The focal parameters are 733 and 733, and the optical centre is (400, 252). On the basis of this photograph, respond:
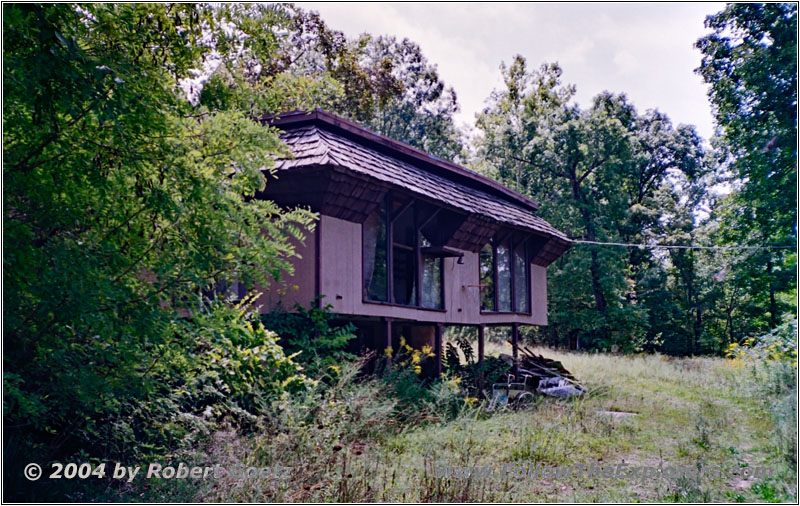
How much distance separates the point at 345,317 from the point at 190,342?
7.05 metres

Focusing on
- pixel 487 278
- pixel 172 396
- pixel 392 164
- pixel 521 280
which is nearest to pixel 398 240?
pixel 392 164

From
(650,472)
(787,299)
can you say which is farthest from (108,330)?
(787,299)

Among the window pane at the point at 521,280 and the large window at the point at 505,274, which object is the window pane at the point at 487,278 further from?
the window pane at the point at 521,280

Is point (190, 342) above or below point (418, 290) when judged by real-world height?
below

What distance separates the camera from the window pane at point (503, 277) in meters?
17.8

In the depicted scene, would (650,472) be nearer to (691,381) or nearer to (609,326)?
(691,381)

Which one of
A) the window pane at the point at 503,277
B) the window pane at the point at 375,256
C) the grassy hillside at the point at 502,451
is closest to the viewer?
the grassy hillside at the point at 502,451

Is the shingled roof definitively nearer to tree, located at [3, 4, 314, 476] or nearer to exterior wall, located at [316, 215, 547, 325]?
exterior wall, located at [316, 215, 547, 325]

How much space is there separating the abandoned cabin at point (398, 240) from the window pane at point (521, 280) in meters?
0.03

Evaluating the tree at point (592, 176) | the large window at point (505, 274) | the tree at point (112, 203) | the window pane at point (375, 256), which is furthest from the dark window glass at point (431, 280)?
the tree at point (592, 176)

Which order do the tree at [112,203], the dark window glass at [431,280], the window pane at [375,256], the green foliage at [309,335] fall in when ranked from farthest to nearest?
the dark window glass at [431,280] → the window pane at [375,256] → the green foliage at [309,335] → the tree at [112,203]

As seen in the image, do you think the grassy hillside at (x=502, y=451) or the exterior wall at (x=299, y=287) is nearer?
the grassy hillside at (x=502, y=451)

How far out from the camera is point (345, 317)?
42.9ft

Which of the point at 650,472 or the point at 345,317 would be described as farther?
the point at 345,317
